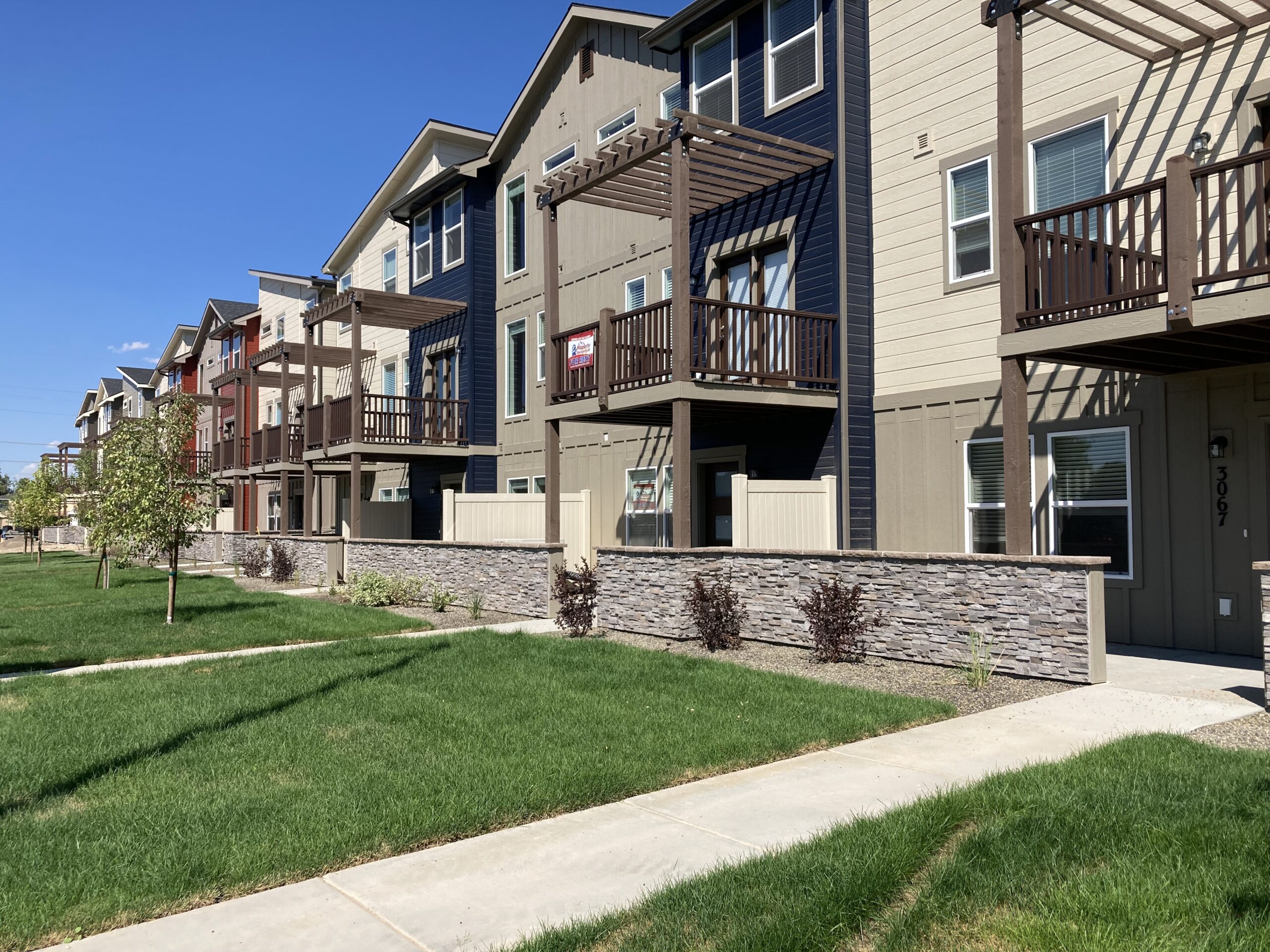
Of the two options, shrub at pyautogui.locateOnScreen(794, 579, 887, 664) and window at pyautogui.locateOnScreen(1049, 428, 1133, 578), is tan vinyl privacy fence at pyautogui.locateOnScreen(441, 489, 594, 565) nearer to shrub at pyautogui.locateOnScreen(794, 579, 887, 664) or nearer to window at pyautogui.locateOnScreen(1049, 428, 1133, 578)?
shrub at pyautogui.locateOnScreen(794, 579, 887, 664)

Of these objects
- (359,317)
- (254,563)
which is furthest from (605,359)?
(254,563)

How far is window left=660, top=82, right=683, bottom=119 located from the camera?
57.7ft

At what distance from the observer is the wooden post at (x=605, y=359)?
48.5 ft

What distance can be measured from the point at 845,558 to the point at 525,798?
6350 mm

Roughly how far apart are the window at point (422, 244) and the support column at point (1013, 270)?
17520 mm

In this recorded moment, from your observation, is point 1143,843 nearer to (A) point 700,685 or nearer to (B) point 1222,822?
(B) point 1222,822

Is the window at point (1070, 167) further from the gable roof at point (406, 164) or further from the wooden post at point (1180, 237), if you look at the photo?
the gable roof at point (406, 164)

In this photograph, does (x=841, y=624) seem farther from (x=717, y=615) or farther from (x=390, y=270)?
(x=390, y=270)

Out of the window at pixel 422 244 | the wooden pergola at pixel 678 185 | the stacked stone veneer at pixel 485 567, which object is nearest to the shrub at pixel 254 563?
the stacked stone veneer at pixel 485 567

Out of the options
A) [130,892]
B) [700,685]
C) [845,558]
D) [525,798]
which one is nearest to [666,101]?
[845,558]

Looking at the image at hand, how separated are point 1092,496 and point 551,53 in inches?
569

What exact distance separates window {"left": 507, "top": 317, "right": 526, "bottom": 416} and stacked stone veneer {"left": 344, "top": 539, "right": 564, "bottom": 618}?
4.34 m

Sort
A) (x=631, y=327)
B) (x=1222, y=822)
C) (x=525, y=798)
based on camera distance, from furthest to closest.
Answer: (x=631, y=327) → (x=525, y=798) → (x=1222, y=822)

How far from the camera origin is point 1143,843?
4754 millimetres
